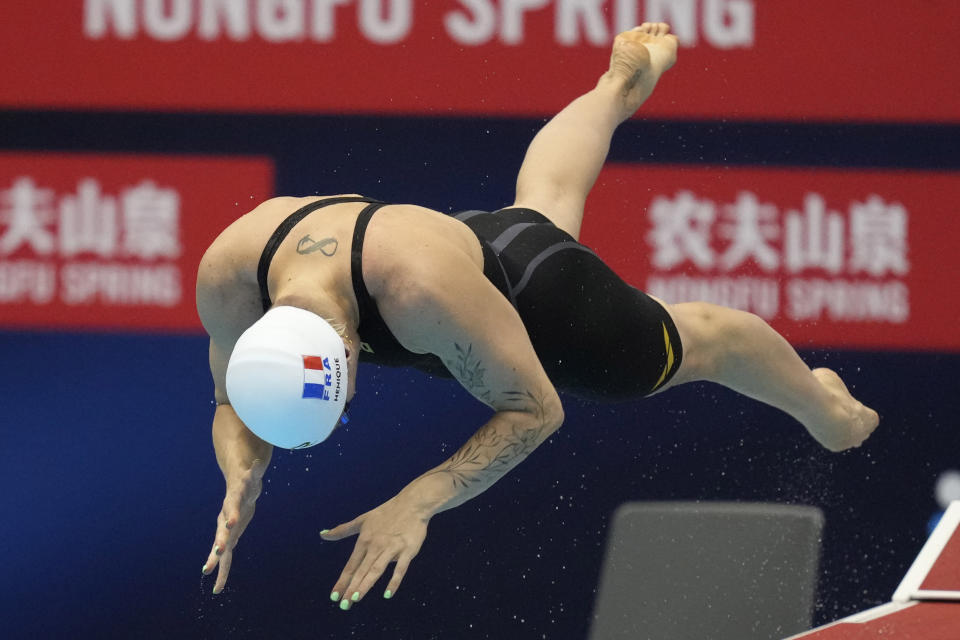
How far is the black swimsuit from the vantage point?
2.96 meters

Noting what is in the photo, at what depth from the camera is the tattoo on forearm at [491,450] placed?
8.69 ft

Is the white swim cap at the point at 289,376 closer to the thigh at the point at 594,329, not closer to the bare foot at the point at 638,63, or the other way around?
the thigh at the point at 594,329

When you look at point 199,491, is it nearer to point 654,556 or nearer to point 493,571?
point 493,571

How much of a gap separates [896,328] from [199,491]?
93.8 inches

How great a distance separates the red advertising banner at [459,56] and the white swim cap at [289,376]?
2117 mm

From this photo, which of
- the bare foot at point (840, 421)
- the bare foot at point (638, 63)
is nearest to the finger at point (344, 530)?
the bare foot at point (840, 421)

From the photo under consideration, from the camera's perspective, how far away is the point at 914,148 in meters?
4.45

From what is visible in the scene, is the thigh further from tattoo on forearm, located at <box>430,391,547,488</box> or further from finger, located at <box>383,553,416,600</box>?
finger, located at <box>383,553,416,600</box>

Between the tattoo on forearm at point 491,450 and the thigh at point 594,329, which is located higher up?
the thigh at point 594,329

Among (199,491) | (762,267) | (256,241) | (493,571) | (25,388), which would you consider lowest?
(493,571)

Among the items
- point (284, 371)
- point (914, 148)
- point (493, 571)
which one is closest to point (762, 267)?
point (914, 148)

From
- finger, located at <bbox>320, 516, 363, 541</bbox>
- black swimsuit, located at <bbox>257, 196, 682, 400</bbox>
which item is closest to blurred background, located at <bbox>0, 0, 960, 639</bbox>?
black swimsuit, located at <bbox>257, 196, 682, 400</bbox>

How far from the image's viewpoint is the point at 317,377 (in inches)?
95.9

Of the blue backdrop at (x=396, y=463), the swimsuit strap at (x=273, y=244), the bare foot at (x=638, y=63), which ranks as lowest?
the blue backdrop at (x=396, y=463)
